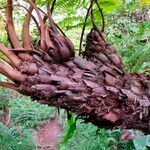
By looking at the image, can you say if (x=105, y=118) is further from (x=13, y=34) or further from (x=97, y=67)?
(x=13, y=34)

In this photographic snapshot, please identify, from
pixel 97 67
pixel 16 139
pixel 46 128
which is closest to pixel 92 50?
pixel 97 67

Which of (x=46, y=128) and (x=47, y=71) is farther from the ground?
(x=47, y=71)

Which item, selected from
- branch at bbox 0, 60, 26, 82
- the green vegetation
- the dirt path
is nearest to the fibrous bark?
branch at bbox 0, 60, 26, 82

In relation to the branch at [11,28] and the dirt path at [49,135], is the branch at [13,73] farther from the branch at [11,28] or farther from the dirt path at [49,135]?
the dirt path at [49,135]

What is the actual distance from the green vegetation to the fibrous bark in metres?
0.29

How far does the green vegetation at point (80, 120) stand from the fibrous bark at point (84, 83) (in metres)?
0.29

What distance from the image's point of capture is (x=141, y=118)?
42.1 inches

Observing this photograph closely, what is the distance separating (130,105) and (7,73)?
1.24 feet

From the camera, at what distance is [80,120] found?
3.56 meters

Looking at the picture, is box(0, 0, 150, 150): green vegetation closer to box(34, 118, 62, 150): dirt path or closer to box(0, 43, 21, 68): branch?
box(34, 118, 62, 150): dirt path

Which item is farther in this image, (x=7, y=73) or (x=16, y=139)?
(x=16, y=139)

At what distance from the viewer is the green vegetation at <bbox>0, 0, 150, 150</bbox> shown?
1.58 meters

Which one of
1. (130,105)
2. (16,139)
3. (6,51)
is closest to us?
(130,105)

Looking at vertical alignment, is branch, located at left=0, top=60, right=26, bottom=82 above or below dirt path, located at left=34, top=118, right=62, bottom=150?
above
